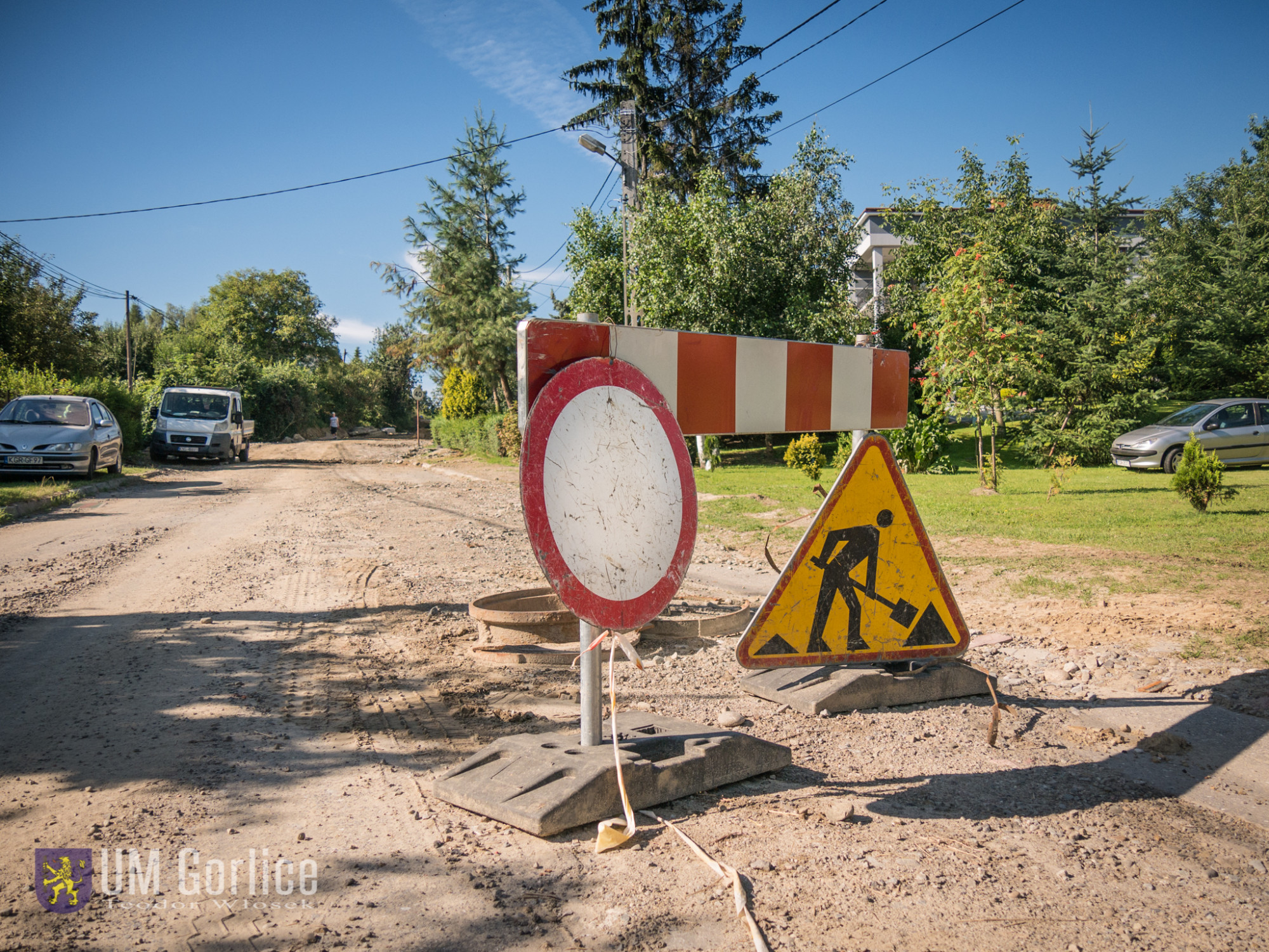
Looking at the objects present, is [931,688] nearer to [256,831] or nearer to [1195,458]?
[256,831]

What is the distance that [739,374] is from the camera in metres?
3.03

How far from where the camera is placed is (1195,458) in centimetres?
988

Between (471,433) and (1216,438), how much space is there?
24.4m

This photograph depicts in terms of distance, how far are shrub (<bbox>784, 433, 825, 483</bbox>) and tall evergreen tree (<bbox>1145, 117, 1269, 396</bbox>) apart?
40.1 ft

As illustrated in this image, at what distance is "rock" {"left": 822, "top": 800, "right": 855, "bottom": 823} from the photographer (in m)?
2.51

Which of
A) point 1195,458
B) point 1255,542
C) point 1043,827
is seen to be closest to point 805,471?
point 1195,458

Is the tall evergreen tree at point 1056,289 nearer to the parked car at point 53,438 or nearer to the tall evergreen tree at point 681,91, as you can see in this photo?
the tall evergreen tree at point 681,91

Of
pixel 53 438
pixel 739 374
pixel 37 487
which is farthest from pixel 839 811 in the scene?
pixel 53 438

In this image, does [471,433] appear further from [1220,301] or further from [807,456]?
[1220,301]

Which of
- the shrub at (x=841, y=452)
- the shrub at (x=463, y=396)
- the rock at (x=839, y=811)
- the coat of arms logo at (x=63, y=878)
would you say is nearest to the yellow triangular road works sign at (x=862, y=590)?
the rock at (x=839, y=811)

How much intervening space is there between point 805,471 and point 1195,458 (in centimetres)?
762

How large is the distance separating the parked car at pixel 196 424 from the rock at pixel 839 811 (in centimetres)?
2309

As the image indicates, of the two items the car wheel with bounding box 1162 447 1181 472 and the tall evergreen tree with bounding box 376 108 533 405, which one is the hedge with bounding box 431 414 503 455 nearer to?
the tall evergreen tree with bounding box 376 108 533 405

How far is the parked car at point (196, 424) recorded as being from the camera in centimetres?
2131
